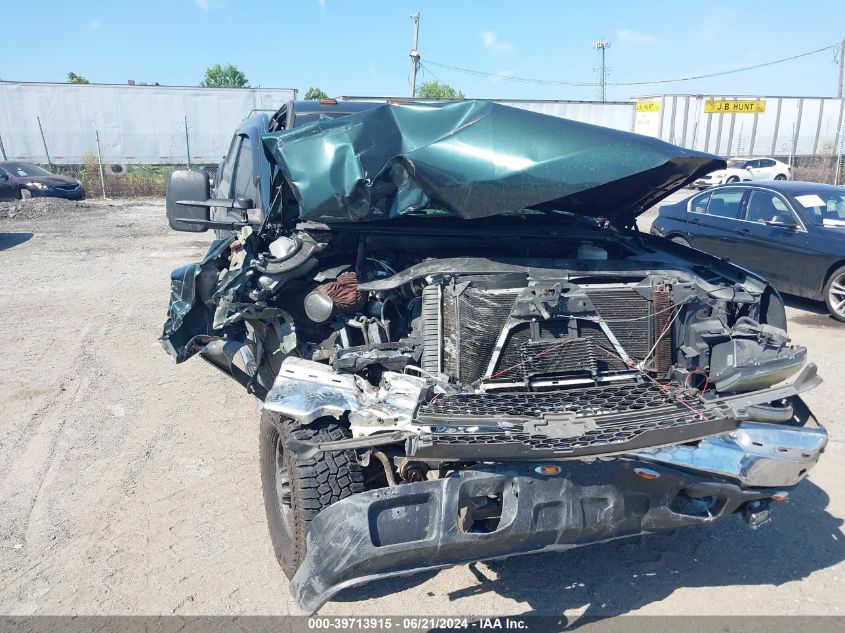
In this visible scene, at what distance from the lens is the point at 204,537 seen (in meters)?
3.52

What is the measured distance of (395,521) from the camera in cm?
244

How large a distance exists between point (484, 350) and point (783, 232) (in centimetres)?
648

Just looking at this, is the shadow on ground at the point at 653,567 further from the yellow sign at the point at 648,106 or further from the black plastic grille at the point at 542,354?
the yellow sign at the point at 648,106

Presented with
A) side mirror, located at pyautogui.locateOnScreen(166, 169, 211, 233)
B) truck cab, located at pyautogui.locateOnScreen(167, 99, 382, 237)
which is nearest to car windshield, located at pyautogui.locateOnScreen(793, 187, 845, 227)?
truck cab, located at pyautogui.locateOnScreen(167, 99, 382, 237)

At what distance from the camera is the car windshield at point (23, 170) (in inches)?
784

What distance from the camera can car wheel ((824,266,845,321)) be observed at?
24.8 feet

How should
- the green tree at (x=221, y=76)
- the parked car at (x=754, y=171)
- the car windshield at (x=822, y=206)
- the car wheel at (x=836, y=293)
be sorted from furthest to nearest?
the green tree at (x=221, y=76) < the parked car at (x=754, y=171) < the car windshield at (x=822, y=206) < the car wheel at (x=836, y=293)

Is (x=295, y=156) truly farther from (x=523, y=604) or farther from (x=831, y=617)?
(x=831, y=617)

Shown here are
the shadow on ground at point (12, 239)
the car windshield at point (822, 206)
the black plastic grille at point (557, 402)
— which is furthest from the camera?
the shadow on ground at point (12, 239)

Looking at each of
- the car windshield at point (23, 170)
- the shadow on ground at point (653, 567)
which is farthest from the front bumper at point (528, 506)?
the car windshield at point (23, 170)

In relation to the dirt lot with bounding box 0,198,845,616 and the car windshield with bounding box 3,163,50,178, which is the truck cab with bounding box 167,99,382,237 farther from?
the car windshield with bounding box 3,163,50,178

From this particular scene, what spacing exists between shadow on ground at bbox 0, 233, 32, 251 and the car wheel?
13425 mm

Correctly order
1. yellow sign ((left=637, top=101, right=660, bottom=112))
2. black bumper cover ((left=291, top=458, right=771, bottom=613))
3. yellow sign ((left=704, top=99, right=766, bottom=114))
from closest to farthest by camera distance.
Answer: black bumper cover ((left=291, top=458, right=771, bottom=613)), yellow sign ((left=637, top=101, right=660, bottom=112)), yellow sign ((left=704, top=99, right=766, bottom=114))

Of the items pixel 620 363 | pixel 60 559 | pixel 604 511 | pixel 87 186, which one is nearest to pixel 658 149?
pixel 620 363
